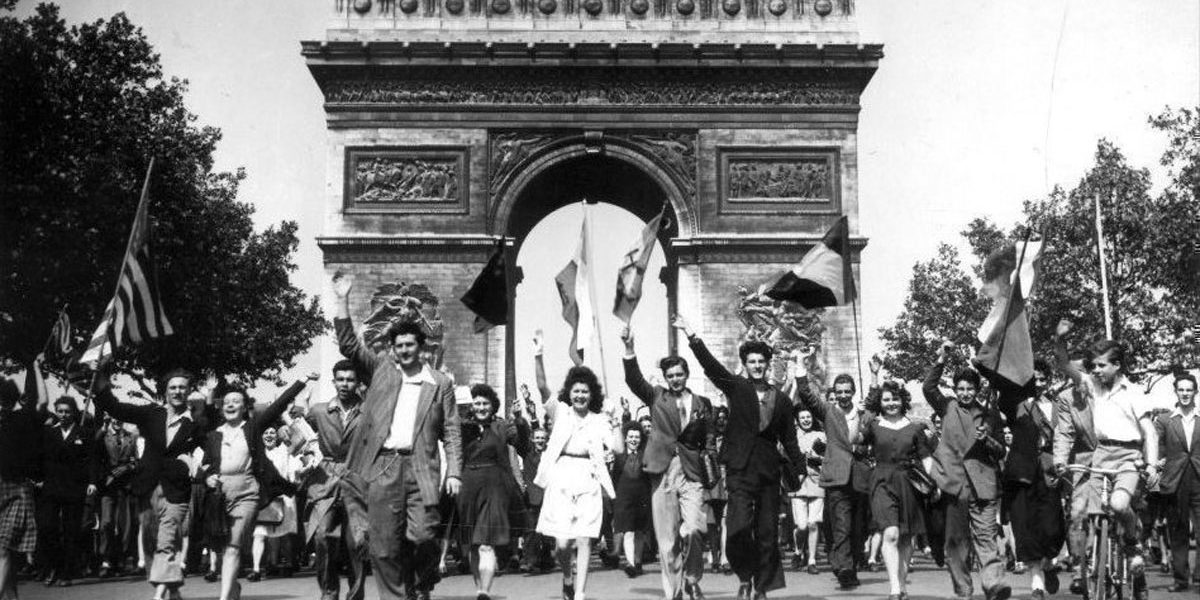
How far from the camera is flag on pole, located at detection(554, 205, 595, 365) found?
15.6m

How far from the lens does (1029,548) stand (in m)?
12.6

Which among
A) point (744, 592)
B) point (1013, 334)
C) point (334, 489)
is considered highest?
point (1013, 334)

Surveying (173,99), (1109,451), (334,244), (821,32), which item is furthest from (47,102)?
(1109,451)

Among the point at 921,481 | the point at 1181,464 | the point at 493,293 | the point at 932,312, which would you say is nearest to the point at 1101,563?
the point at 921,481

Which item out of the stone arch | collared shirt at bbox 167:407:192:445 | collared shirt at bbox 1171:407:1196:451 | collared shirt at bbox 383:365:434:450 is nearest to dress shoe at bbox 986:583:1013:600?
collared shirt at bbox 1171:407:1196:451

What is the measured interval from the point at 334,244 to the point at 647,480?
16799 mm

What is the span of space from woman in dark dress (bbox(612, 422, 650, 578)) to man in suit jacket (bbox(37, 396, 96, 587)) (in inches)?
235

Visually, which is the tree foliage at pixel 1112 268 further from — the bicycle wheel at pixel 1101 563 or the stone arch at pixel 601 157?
the bicycle wheel at pixel 1101 563

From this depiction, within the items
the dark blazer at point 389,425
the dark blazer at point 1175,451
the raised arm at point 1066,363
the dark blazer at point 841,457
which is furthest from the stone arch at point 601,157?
the dark blazer at point 389,425

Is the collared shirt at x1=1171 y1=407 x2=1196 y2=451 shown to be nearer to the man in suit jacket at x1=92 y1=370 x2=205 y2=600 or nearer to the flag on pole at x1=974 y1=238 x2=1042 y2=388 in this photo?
the flag on pole at x1=974 y1=238 x2=1042 y2=388

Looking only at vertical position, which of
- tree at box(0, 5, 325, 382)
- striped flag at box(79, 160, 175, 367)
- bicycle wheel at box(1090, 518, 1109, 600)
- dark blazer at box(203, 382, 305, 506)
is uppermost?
tree at box(0, 5, 325, 382)

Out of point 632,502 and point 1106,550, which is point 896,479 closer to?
point 1106,550

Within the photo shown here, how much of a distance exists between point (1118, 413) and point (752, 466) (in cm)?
297

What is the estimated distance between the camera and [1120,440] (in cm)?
1188
